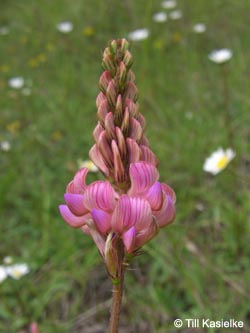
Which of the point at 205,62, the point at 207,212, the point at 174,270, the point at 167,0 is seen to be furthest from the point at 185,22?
the point at 174,270

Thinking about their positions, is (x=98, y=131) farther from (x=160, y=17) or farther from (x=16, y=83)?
(x=160, y=17)

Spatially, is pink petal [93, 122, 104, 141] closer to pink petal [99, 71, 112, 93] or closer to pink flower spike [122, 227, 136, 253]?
pink petal [99, 71, 112, 93]

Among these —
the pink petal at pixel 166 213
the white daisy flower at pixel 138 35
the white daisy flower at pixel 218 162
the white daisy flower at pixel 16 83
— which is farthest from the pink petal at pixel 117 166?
the white daisy flower at pixel 16 83

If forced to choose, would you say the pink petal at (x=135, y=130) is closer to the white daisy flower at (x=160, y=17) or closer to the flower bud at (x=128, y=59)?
the flower bud at (x=128, y=59)

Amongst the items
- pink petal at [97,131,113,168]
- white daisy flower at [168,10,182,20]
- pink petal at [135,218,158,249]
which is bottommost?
white daisy flower at [168,10,182,20]

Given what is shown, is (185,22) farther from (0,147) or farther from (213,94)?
(0,147)

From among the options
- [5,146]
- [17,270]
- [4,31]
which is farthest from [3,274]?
[4,31]

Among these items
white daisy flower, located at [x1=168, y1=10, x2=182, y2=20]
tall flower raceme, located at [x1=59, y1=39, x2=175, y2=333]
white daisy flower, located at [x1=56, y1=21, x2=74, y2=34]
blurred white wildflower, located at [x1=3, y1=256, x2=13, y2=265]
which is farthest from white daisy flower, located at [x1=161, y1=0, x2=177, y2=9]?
tall flower raceme, located at [x1=59, y1=39, x2=175, y2=333]
